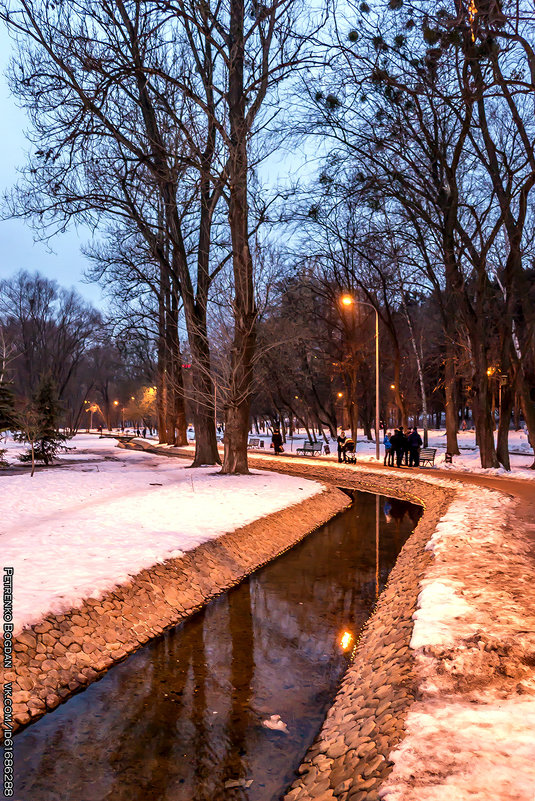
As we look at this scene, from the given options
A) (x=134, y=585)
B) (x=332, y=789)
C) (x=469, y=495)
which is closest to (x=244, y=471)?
(x=469, y=495)

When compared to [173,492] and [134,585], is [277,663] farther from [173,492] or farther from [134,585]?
[173,492]

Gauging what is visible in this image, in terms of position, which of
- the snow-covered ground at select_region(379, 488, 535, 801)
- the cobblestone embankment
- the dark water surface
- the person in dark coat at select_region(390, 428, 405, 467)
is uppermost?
the person in dark coat at select_region(390, 428, 405, 467)

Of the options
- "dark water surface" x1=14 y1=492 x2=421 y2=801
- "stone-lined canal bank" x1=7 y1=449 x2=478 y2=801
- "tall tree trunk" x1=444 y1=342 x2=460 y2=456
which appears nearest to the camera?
"stone-lined canal bank" x1=7 y1=449 x2=478 y2=801

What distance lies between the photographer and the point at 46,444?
26.6 meters

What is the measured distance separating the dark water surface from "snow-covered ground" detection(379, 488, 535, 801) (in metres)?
1.31

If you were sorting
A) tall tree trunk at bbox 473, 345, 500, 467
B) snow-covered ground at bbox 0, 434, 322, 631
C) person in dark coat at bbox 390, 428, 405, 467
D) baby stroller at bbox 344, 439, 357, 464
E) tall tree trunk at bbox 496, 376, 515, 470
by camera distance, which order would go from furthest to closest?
baby stroller at bbox 344, 439, 357, 464
person in dark coat at bbox 390, 428, 405, 467
tall tree trunk at bbox 496, 376, 515, 470
tall tree trunk at bbox 473, 345, 500, 467
snow-covered ground at bbox 0, 434, 322, 631

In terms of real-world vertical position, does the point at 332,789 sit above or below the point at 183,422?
below

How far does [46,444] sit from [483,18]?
76.8ft

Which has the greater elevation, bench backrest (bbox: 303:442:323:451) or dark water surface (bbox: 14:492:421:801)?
bench backrest (bbox: 303:442:323:451)

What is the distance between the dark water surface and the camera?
4.52 m

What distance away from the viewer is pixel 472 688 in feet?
15.0

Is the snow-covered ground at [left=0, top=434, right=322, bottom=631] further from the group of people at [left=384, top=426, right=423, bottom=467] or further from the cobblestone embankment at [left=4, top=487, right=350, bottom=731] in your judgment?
the group of people at [left=384, top=426, right=423, bottom=467]

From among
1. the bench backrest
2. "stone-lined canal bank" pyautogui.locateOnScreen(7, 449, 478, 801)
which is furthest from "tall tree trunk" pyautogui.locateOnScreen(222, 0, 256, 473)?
the bench backrest

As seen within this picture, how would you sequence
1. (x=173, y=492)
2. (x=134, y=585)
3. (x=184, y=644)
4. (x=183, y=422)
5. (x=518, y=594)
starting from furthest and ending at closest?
(x=183, y=422), (x=173, y=492), (x=134, y=585), (x=184, y=644), (x=518, y=594)
